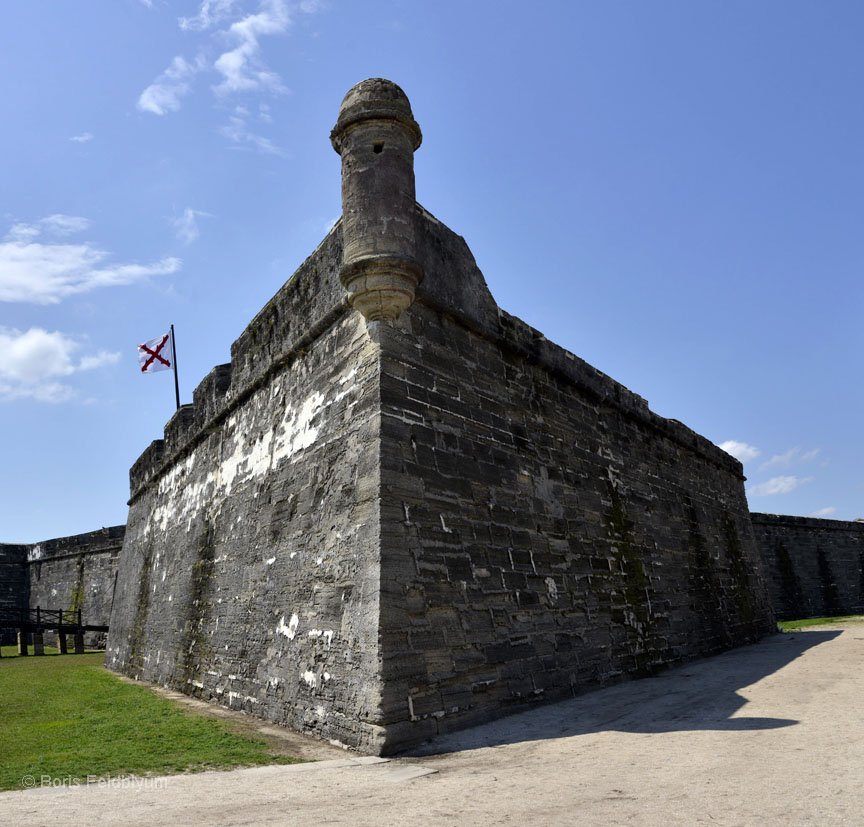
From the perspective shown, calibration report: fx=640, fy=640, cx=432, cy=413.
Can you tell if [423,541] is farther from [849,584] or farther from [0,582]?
[0,582]

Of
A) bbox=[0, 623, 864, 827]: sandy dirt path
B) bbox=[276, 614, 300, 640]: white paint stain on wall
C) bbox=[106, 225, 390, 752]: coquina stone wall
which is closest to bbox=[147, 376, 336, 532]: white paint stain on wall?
bbox=[106, 225, 390, 752]: coquina stone wall

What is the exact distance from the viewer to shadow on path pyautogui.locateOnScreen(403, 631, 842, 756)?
4449 millimetres

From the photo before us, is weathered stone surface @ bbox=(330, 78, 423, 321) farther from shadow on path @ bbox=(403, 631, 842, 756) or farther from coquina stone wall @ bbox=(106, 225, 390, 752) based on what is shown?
shadow on path @ bbox=(403, 631, 842, 756)

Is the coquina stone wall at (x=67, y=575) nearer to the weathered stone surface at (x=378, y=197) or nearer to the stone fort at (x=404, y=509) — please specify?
the stone fort at (x=404, y=509)

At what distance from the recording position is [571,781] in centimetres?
330

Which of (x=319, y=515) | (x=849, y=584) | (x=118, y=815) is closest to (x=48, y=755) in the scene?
(x=118, y=815)

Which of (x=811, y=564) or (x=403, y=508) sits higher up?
(x=403, y=508)

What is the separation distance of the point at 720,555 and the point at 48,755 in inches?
420

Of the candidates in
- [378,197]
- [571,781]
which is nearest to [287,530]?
[378,197]

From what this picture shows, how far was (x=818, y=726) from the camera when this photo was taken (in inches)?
165

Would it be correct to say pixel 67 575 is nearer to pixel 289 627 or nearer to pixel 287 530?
pixel 287 530

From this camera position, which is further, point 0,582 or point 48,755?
point 0,582

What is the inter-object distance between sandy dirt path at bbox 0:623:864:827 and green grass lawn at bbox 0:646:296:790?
0.54 metres

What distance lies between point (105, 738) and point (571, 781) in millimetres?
3894
